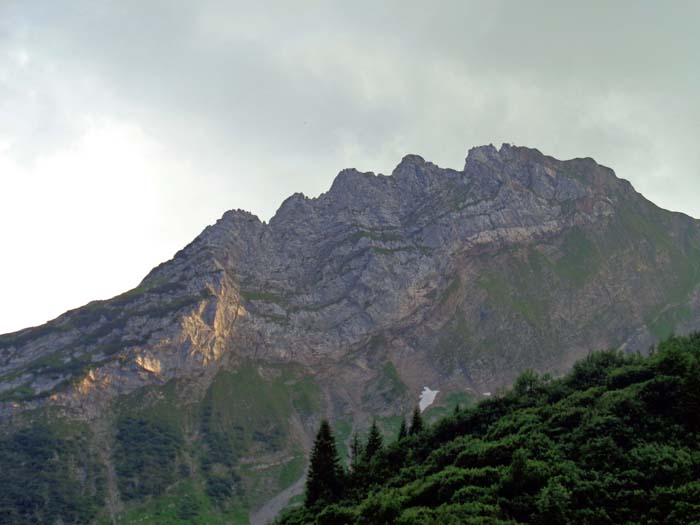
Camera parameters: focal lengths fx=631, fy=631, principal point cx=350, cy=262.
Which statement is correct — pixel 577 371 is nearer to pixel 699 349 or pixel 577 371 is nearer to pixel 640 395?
pixel 699 349

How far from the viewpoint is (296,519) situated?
92.8m

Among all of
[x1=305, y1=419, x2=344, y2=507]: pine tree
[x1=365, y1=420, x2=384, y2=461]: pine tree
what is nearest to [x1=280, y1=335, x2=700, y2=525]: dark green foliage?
[x1=305, y1=419, x2=344, y2=507]: pine tree

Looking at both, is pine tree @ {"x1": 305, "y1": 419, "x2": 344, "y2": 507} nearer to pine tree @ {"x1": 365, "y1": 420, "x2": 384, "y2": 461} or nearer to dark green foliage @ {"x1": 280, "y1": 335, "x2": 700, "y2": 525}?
dark green foliage @ {"x1": 280, "y1": 335, "x2": 700, "y2": 525}

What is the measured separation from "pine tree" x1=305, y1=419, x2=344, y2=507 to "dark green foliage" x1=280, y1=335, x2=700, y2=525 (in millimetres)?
2179

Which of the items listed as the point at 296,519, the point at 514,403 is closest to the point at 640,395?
the point at 514,403

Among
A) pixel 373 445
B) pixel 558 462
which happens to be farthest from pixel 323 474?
pixel 558 462

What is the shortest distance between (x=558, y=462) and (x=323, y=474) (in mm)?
40090

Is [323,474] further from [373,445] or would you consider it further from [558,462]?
[558,462]

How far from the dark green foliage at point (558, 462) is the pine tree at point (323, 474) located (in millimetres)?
2179

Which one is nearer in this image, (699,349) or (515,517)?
(515,517)

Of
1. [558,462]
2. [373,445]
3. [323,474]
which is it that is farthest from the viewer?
[373,445]

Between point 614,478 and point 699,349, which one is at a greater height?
point 699,349

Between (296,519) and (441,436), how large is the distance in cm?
2874

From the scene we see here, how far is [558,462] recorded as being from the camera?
7450 centimetres
